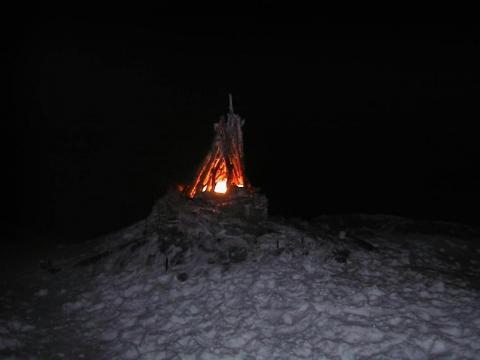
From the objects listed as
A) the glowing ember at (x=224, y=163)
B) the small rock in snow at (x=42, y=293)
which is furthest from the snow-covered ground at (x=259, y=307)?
the glowing ember at (x=224, y=163)

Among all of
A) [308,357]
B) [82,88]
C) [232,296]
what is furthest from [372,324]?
[82,88]

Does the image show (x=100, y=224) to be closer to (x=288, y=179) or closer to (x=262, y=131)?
(x=288, y=179)

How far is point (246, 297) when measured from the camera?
24.0ft

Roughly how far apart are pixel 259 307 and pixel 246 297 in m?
0.43

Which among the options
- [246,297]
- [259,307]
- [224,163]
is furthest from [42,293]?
[224,163]

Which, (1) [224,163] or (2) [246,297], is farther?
(1) [224,163]

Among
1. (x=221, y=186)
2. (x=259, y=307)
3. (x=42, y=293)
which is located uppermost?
(x=221, y=186)

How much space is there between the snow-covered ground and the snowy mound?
3cm

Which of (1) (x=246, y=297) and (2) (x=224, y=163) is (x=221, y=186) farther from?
(1) (x=246, y=297)

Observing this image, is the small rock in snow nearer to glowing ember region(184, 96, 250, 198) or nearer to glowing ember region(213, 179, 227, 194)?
glowing ember region(184, 96, 250, 198)

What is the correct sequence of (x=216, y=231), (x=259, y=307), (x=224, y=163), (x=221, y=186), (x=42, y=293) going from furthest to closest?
(x=221, y=186) < (x=224, y=163) < (x=216, y=231) < (x=42, y=293) < (x=259, y=307)

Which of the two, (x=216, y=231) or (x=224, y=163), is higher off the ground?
(x=224, y=163)

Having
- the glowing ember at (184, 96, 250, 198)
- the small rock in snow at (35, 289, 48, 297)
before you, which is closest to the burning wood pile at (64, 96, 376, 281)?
the glowing ember at (184, 96, 250, 198)

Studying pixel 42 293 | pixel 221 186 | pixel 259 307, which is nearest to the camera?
pixel 259 307
